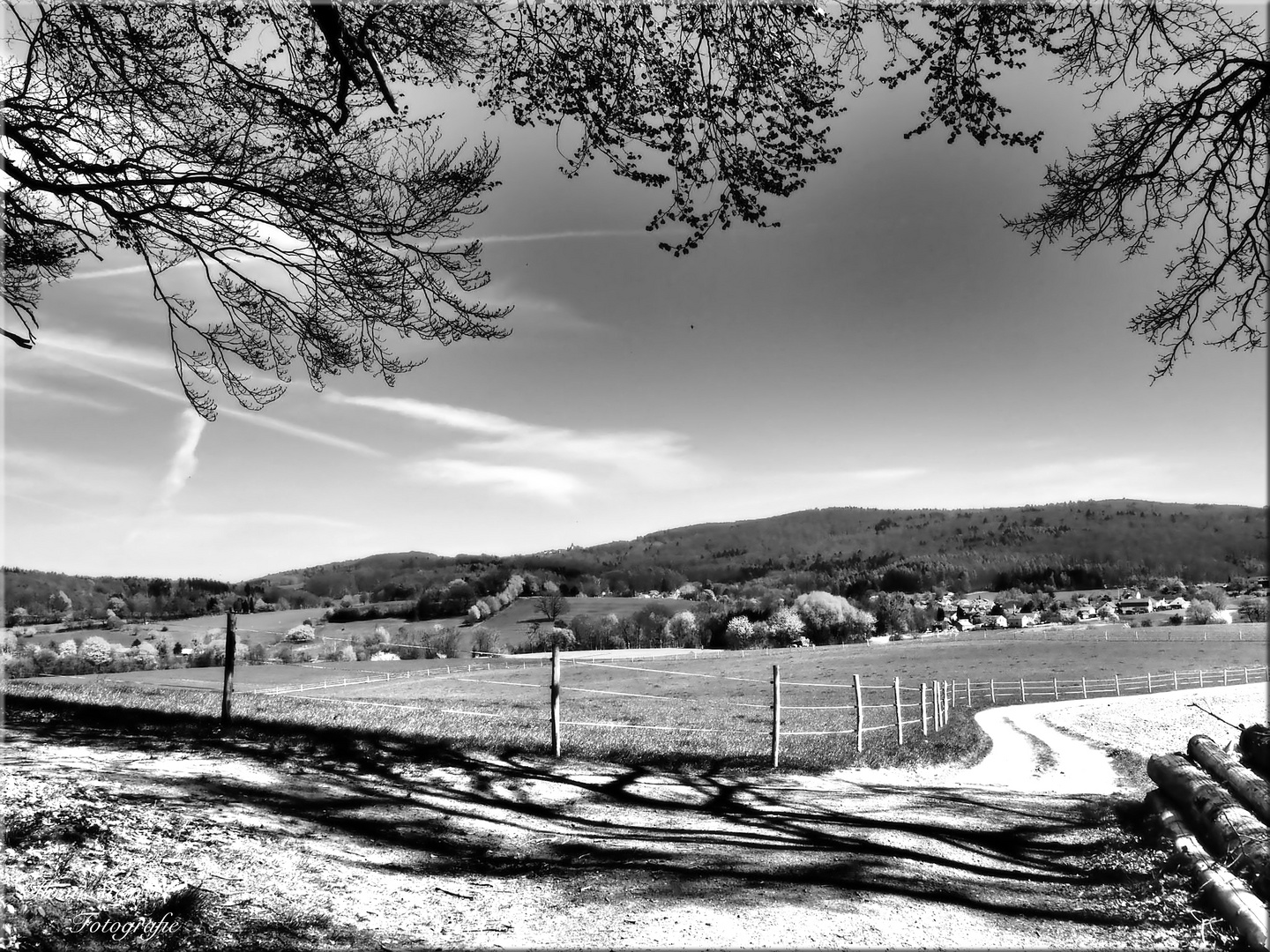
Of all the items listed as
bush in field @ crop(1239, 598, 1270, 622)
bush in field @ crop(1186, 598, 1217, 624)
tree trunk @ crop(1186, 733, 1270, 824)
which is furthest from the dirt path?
bush in field @ crop(1186, 598, 1217, 624)

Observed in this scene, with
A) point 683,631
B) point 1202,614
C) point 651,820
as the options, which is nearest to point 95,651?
point 651,820

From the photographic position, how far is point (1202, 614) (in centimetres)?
8181

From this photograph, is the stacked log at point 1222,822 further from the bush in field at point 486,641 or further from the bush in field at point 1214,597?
the bush in field at point 1214,597

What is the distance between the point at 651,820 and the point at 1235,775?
5.56 meters

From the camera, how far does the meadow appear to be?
41.4ft

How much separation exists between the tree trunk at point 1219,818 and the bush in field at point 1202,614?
92.7m

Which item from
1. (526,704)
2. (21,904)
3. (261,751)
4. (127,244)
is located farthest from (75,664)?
(21,904)

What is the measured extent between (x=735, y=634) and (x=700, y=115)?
285 ft

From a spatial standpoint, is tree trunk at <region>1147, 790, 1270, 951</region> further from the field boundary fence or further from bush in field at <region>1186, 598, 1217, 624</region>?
bush in field at <region>1186, 598, 1217, 624</region>

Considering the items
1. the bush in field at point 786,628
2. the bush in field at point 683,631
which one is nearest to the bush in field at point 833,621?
the bush in field at point 786,628

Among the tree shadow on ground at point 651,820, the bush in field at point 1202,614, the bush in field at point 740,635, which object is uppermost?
the tree shadow on ground at point 651,820

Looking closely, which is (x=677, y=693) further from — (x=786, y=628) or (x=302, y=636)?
(x=786, y=628)

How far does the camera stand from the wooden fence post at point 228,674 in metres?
11.4

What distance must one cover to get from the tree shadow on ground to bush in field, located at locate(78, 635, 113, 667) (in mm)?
30921
